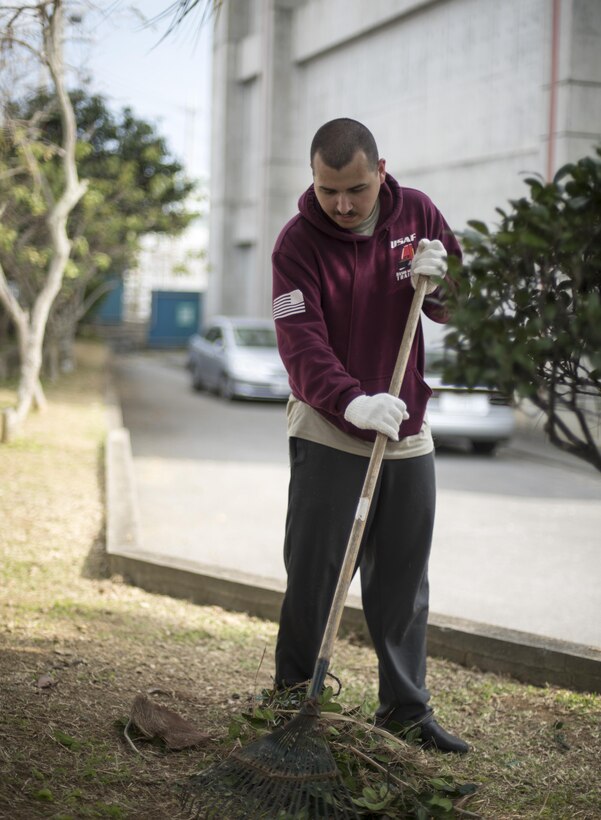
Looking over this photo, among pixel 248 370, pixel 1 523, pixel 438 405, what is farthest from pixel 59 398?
pixel 1 523

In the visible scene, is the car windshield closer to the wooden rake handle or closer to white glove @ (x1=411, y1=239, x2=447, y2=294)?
white glove @ (x1=411, y1=239, x2=447, y2=294)

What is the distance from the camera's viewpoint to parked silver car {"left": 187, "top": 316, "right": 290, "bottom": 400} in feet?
58.9

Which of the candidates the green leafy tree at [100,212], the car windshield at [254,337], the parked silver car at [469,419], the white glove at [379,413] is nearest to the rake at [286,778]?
the white glove at [379,413]

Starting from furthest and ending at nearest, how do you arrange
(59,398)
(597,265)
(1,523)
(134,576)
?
(59,398) < (1,523) < (134,576) < (597,265)

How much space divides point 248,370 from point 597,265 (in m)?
15.5

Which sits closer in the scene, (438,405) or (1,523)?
(1,523)

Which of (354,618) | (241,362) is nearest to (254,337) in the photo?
(241,362)

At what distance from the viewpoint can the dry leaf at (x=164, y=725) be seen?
3.31m

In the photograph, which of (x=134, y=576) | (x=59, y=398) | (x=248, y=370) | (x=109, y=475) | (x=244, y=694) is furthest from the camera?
(x=248, y=370)

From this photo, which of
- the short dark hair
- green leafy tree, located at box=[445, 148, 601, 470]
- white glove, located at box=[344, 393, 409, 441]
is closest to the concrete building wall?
the short dark hair

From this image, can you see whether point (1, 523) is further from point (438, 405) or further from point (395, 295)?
point (438, 405)

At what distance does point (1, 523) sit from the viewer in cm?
689

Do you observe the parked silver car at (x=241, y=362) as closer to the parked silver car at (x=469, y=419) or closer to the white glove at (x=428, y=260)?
the parked silver car at (x=469, y=419)

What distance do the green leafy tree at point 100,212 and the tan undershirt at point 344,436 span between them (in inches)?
408
